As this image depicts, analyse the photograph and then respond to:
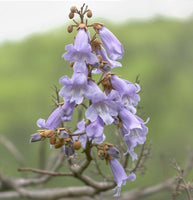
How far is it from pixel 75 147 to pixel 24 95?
17.7 feet

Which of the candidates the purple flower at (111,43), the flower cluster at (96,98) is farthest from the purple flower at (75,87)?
the purple flower at (111,43)

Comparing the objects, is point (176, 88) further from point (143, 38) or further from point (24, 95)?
point (24, 95)

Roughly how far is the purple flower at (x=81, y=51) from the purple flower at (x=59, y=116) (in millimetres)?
195

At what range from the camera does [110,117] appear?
122 centimetres

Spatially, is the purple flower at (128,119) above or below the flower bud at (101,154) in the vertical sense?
above

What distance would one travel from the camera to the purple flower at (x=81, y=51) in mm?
1208

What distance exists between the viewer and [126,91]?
1.28 metres

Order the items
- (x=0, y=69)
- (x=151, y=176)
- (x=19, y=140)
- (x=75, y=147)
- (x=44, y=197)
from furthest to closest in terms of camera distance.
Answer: (x=0, y=69) < (x=19, y=140) < (x=151, y=176) < (x=44, y=197) < (x=75, y=147)

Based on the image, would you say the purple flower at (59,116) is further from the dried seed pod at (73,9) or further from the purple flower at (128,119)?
the dried seed pod at (73,9)

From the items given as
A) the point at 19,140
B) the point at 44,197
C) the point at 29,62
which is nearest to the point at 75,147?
the point at 44,197

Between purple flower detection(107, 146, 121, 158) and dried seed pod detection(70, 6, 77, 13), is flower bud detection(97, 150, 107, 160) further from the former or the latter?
dried seed pod detection(70, 6, 77, 13)

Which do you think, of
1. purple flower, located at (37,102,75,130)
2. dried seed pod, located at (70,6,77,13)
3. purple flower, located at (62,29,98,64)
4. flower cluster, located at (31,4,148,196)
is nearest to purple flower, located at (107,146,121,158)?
flower cluster, located at (31,4,148,196)

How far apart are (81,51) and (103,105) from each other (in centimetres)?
23

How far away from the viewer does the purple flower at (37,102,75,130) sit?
126 cm
